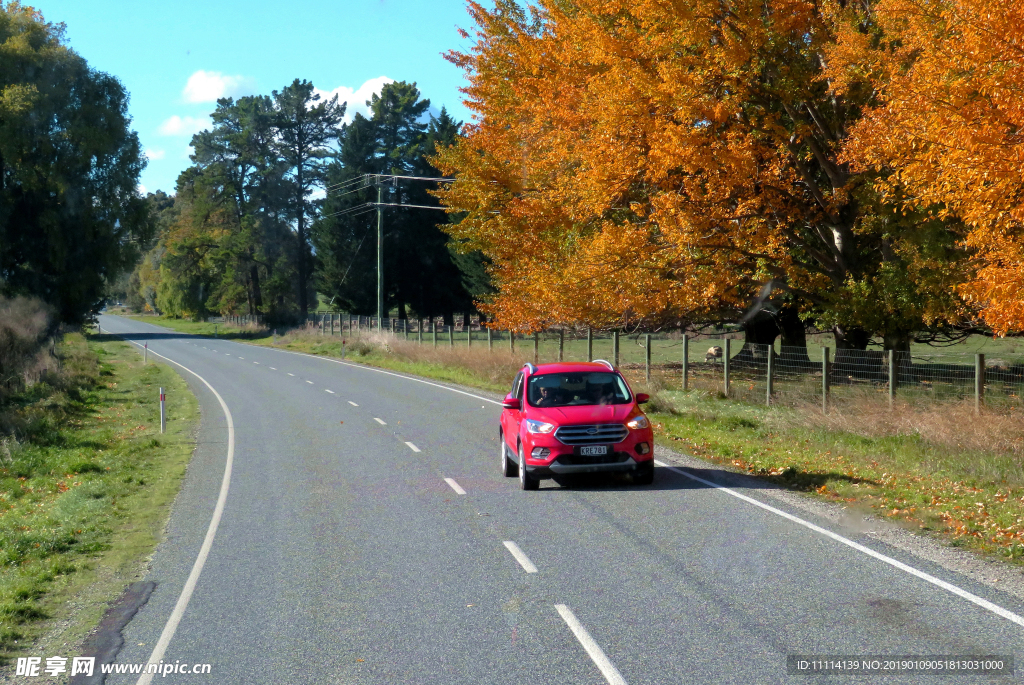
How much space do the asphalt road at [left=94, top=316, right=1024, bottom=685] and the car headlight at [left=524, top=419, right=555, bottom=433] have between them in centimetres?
86

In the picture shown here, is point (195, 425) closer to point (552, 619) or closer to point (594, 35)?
point (594, 35)

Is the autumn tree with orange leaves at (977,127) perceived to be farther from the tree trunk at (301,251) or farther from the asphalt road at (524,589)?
the tree trunk at (301,251)

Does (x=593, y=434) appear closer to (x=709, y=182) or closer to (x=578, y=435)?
(x=578, y=435)

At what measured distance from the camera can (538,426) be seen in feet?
43.5

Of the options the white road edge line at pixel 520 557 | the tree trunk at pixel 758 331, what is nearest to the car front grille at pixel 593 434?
the white road edge line at pixel 520 557

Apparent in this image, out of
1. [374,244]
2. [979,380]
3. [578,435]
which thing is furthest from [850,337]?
[374,244]

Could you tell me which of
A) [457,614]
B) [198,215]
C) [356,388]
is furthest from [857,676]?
[198,215]

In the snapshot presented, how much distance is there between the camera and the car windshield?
14.1m

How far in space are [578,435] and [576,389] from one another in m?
1.46

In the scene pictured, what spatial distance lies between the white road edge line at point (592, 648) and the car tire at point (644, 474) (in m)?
5.78

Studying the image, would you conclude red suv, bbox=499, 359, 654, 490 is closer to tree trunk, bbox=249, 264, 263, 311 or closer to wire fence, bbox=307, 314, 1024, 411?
wire fence, bbox=307, 314, 1024, 411

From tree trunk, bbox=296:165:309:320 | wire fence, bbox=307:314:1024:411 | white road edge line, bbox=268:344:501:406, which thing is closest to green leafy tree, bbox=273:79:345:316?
tree trunk, bbox=296:165:309:320

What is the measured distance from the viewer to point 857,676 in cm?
602

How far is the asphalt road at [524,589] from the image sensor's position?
6441 millimetres
